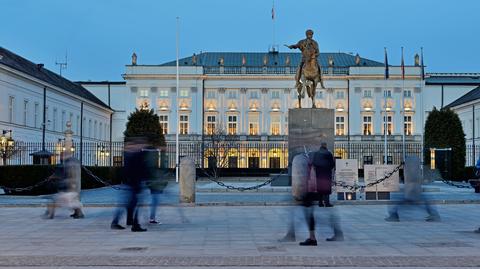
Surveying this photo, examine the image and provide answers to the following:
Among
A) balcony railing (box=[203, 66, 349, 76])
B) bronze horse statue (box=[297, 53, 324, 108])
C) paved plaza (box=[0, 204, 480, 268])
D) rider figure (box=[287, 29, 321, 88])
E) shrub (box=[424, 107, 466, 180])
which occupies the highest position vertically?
balcony railing (box=[203, 66, 349, 76])

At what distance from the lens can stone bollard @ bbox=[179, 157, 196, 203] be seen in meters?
19.6

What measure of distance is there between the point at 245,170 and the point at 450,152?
19.0 metres

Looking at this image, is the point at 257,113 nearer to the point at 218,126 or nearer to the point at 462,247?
the point at 218,126

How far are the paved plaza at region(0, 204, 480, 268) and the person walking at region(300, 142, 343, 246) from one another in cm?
25

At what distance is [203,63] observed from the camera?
307ft

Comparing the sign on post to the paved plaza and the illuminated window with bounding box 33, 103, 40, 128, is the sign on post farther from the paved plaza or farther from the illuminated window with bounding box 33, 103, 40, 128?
the illuminated window with bounding box 33, 103, 40, 128

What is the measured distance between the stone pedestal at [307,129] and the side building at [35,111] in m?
22.3

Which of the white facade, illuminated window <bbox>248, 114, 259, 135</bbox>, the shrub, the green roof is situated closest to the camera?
the shrub

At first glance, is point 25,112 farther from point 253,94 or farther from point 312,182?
point 312,182

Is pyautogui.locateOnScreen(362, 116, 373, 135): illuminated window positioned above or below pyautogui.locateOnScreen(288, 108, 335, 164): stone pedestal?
above

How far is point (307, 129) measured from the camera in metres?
26.2

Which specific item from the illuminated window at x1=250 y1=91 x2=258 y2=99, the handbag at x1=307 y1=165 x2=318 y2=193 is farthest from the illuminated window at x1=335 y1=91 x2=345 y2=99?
the handbag at x1=307 y1=165 x2=318 y2=193

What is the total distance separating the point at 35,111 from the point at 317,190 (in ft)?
181

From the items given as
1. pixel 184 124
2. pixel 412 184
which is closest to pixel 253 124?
pixel 184 124
